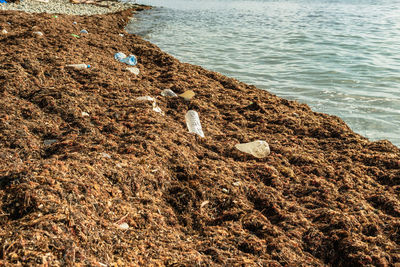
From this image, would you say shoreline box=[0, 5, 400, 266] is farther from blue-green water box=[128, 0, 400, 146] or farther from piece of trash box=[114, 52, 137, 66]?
piece of trash box=[114, 52, 137, 66]

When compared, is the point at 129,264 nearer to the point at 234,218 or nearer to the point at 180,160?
the point at 234,218

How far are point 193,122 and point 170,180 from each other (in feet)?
4.39

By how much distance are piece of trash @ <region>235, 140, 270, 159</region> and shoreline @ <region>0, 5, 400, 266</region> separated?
0.10 m

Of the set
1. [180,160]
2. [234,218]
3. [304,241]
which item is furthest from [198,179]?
[304,241]

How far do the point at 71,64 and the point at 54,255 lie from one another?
12.1ft

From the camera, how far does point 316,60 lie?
904cm

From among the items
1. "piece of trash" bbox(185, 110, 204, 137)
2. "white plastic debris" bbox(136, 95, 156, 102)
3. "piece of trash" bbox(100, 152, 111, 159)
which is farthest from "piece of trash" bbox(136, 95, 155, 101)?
"piece of trash" bbox(100, 152, 111, 159)

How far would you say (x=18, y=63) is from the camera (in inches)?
156

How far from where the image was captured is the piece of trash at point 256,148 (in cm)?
325

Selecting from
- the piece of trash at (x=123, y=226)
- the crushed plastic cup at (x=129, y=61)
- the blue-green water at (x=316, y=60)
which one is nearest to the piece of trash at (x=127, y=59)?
the crushed plastic cup at (x=129, y=61)

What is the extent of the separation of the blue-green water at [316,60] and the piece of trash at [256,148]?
6.94 ft

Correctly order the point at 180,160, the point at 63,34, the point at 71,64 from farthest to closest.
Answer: the point at 63,34, the point at 71,64, the point at 180,160

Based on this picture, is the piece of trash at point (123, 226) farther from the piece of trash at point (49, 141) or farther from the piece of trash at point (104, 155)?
the piece of trash at point (49, 141)

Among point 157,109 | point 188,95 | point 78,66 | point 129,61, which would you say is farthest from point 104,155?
point 129,61
